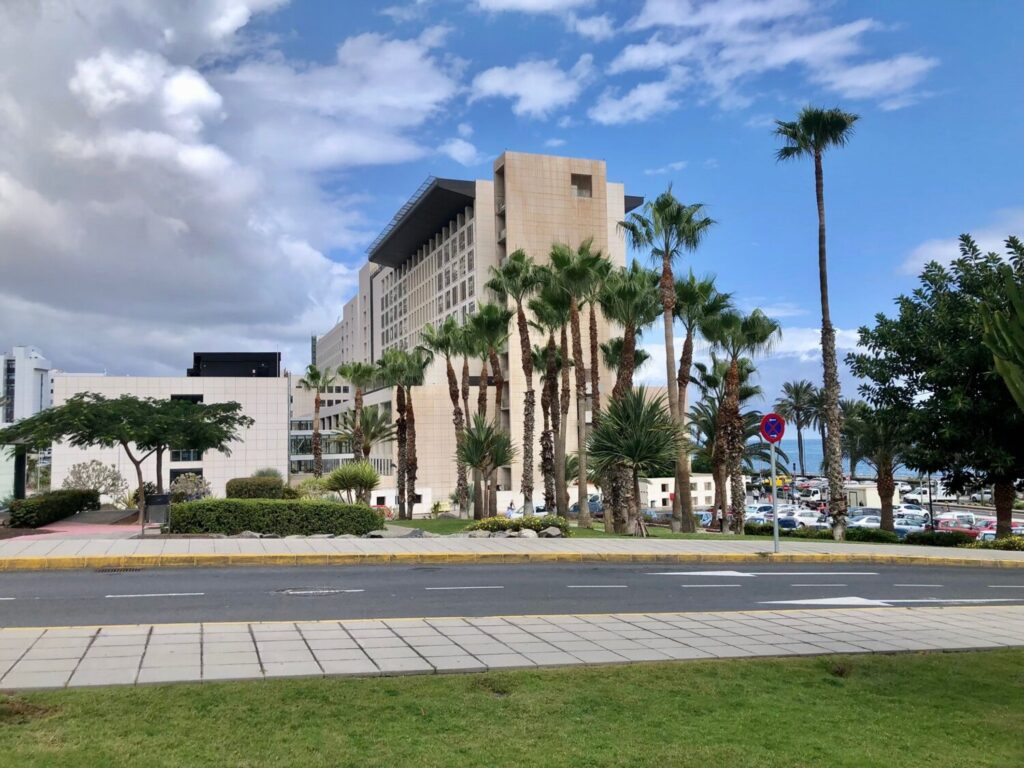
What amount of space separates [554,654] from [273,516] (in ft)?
53.0

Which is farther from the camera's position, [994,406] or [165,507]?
[165,507]

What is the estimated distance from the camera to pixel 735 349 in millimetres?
41594

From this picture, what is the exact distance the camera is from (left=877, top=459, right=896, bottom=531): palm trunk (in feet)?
139

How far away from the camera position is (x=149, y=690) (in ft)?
23.6

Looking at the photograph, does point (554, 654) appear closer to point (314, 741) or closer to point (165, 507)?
point (314, 741)

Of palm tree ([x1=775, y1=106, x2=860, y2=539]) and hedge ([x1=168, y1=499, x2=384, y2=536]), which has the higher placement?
palm tree ([x1=775, y1=106, x2=860, y2=539])

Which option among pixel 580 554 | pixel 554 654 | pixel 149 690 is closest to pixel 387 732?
pixel 149 690

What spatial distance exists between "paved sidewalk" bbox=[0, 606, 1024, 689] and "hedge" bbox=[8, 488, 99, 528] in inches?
894

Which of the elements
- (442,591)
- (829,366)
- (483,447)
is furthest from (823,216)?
(442,591)

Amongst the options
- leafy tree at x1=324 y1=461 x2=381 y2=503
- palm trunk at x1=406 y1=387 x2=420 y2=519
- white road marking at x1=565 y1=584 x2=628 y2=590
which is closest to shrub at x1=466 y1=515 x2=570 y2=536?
white road marking at x1=565 y1=584 x2=628 y2=590

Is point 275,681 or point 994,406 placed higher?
point 994,406

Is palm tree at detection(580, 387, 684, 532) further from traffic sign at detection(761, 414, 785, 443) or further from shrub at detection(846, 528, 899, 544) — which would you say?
shrub at detection(846, 528, 899, 544)

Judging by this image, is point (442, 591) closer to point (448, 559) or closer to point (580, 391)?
point (448, 559)

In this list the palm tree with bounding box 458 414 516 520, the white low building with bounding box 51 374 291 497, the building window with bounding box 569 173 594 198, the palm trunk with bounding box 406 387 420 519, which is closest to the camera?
the palm tree with bounding box 458 414 516 520
